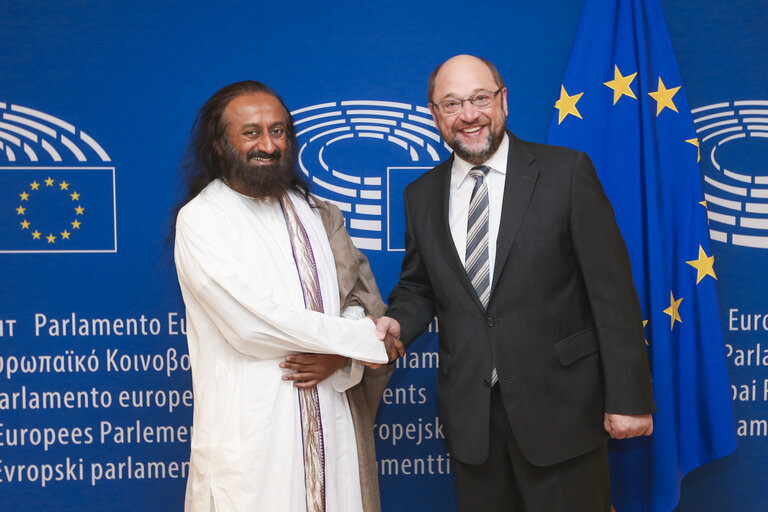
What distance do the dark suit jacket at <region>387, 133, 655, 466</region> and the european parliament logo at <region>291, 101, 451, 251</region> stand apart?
89cm

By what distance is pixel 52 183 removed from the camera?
2.81m

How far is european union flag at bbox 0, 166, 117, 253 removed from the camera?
2805 millimetres

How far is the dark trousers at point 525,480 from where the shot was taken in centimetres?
199

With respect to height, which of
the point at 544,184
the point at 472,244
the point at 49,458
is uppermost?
the point at 544,184

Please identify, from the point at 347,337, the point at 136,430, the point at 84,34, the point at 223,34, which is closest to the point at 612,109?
the point at 347,337

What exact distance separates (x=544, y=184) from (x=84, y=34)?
214 centimetres

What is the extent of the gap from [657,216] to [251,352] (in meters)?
1.70

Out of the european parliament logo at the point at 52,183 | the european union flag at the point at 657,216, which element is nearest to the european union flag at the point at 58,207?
the european parliament logo at the point at 52,183

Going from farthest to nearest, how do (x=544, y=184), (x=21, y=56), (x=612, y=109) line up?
(x=21, y=56), (x=612, y=109), (x=544, y=184)

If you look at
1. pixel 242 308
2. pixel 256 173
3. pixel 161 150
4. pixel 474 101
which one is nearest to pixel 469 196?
pixel 474 101

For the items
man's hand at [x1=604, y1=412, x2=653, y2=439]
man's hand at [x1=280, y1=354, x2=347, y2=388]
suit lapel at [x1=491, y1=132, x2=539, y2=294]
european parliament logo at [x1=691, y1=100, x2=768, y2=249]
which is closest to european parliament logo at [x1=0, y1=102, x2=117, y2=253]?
man's hand at [x1=280, y1=354, x2=347, y2=388]

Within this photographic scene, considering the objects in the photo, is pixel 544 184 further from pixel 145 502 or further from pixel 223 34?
pixel 145 502

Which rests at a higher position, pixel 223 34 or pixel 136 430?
pixel 223 34

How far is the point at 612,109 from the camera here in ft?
8.59
